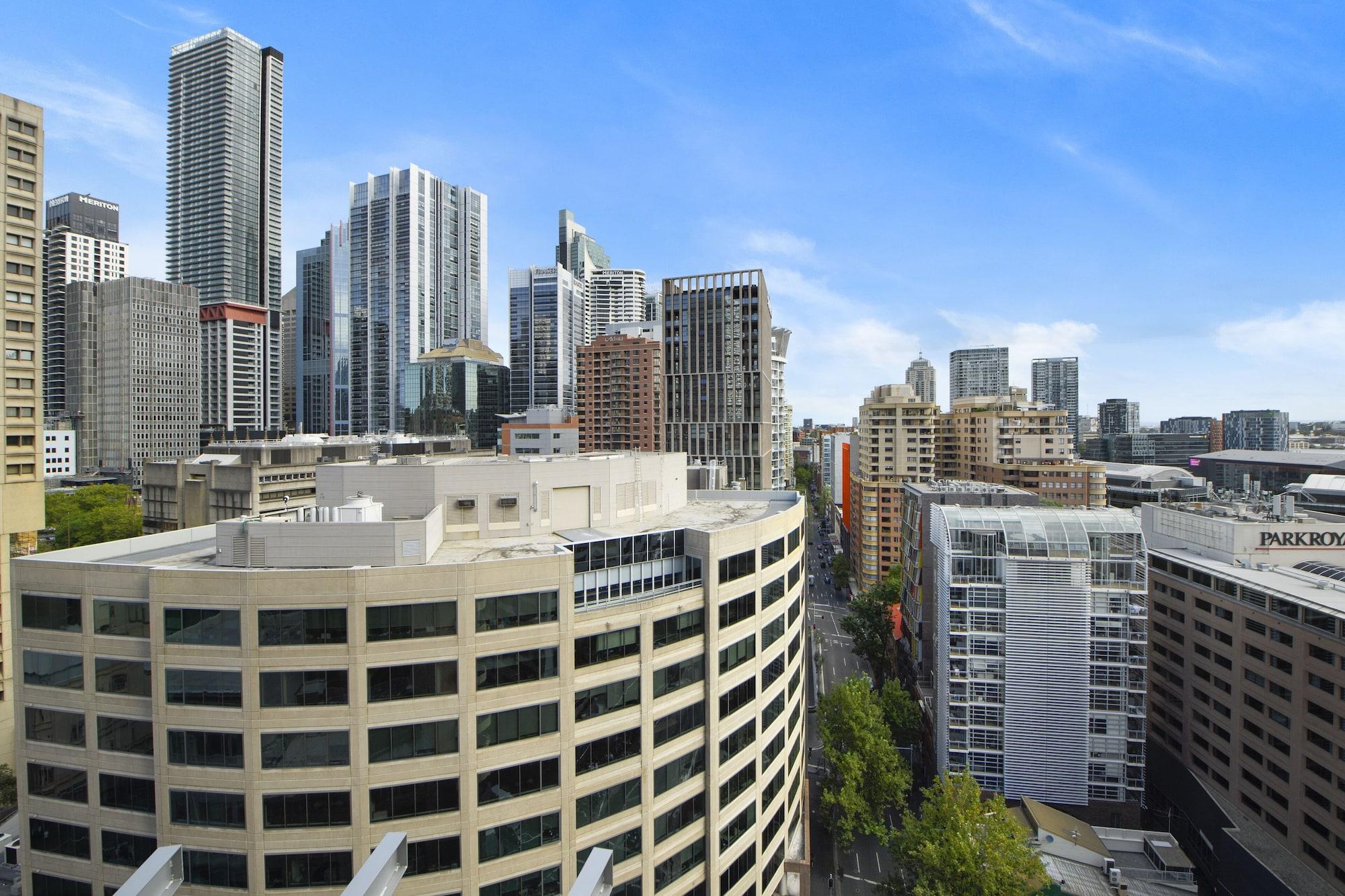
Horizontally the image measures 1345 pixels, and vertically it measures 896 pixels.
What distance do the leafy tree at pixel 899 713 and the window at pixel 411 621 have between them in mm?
50990

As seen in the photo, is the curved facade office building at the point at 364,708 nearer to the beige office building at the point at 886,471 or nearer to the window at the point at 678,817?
the window at the point at 678,817

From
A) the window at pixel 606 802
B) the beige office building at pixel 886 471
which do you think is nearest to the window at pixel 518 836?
the window at pixel 606 802

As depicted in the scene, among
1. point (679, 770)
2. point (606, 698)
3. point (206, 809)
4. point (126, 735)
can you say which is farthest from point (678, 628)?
point (126, 735)

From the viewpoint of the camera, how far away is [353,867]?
81.6ft

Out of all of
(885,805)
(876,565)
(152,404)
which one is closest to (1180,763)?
(885,805)

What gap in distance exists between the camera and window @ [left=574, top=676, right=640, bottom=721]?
28344 mm

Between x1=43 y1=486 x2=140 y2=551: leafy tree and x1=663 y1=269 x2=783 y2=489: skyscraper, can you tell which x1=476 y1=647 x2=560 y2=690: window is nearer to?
x1=663 y1=269 x2=783 y2=489: skyscraper

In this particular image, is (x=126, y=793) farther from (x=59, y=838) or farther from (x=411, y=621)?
(x=411, y=621)

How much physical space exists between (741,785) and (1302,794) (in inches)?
1681

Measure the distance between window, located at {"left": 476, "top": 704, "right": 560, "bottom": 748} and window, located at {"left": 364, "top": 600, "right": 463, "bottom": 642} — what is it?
4100 mm

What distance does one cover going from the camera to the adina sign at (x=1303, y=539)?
5806cm

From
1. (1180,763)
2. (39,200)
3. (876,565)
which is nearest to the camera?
(1180,763)

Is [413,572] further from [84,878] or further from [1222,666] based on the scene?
[1222,666]

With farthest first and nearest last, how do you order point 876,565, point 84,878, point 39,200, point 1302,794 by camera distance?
point 876,565, point 39,200, point 1302,794, point 84,878
